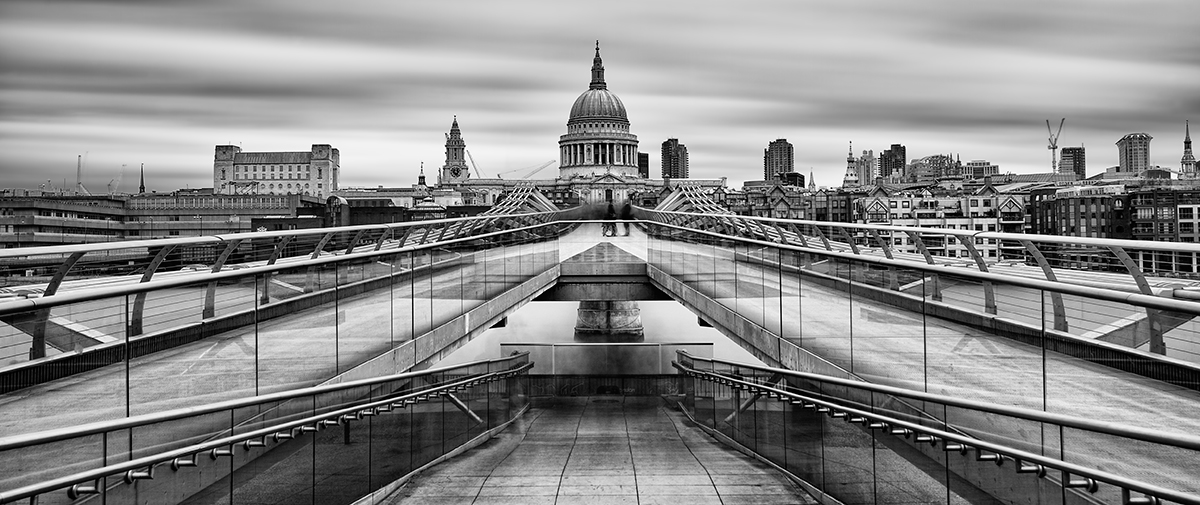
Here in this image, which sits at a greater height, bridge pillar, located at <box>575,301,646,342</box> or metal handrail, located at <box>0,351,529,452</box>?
metal handrail, located at <box>0,351,529,452</box>

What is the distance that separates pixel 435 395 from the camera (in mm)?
9289

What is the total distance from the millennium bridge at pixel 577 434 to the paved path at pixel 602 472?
0.06 meters

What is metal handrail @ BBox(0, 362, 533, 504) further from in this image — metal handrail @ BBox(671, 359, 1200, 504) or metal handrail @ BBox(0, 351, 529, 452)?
metal handrail @ BBox(671, 359, 1200, 504)

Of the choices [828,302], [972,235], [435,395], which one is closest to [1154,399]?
[828,302]

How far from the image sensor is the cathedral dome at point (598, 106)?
165 meters

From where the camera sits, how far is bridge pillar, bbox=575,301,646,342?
164 feet

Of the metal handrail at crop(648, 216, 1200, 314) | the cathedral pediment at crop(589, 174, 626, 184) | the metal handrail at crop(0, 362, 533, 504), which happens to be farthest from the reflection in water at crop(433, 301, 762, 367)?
the cathedral pediment at crop(589, 174, 626, 184)

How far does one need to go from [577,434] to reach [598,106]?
6086 inches

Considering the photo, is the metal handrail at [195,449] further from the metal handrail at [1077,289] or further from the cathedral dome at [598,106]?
the cathedral dome at [598,106]

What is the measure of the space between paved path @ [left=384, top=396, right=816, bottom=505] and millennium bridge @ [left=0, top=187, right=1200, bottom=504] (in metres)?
0.06

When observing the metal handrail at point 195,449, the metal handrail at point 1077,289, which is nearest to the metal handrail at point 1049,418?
the metal handrail at point 1077,289

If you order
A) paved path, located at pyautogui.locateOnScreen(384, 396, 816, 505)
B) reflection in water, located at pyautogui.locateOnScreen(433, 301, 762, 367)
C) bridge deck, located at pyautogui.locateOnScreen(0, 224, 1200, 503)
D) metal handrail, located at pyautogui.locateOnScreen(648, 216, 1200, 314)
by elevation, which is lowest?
reflection in water, located at pyautogui.locateOnScreen(433, 301, 762, 367)

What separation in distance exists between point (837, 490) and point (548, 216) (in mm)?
22247

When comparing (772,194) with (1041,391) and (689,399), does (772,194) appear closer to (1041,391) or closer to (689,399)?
(689,399)
